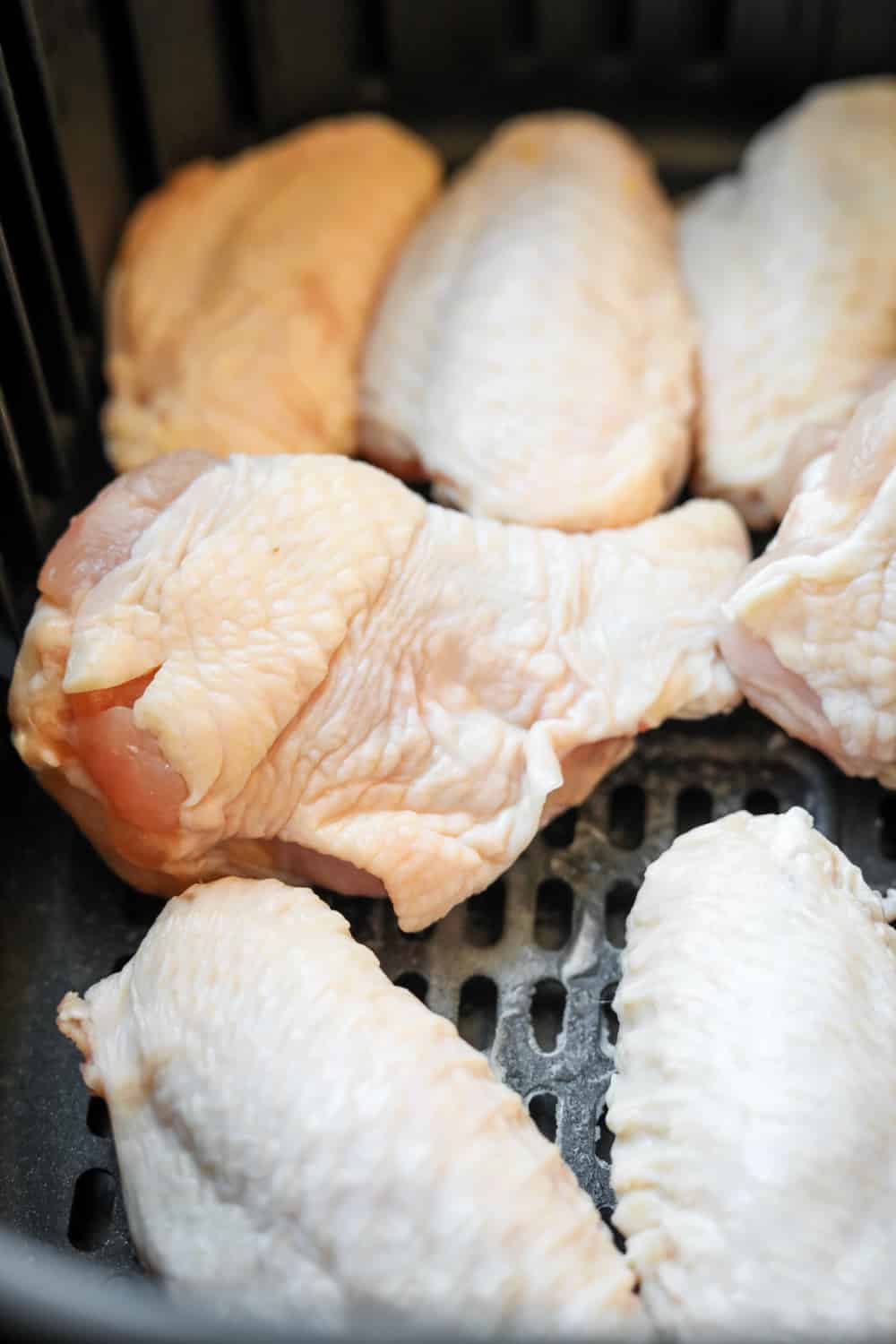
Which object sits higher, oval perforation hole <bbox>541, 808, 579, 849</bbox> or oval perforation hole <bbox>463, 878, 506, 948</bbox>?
oval perforation hole <bbox>541, 808, 579, 849</bbox>

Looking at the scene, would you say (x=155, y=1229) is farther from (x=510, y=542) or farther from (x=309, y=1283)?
(x=510, y=542)

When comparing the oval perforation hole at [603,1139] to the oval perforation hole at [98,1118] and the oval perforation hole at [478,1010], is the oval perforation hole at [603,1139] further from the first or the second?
the oval perforation hole at [98,1118]

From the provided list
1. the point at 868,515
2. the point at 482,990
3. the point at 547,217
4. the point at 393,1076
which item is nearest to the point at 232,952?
the point at 393,1076

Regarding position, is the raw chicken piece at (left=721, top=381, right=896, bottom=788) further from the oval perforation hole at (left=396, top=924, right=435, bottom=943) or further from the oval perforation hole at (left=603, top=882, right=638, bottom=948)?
the oval perforation hole at (left=396, top=924, right=435, bottom=943)

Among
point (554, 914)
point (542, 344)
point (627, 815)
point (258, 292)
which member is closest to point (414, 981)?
point (554, 914)

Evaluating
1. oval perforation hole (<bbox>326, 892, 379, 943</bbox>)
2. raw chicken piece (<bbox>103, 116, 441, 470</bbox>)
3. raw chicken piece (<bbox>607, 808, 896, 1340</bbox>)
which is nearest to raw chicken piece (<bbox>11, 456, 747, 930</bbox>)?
oval perforation hole (<bbox>326, 892, 379, 943</bbox>)

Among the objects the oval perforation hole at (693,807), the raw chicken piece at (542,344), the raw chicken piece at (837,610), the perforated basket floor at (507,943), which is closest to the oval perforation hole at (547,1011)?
the perforated basket floor at (507,943)
